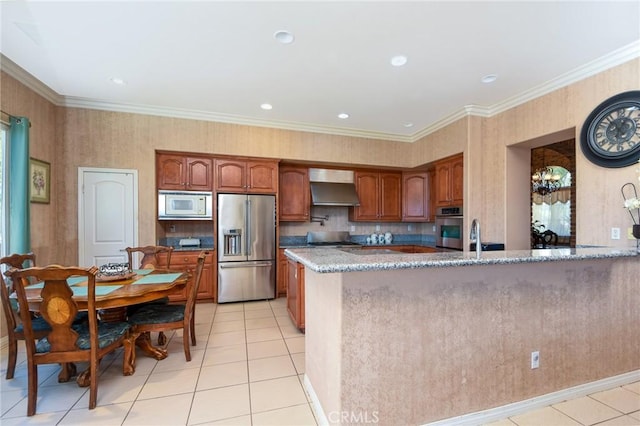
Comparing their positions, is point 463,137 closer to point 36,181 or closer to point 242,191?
point 242,191

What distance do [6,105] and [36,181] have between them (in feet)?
2.73

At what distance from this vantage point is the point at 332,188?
16.5 feet

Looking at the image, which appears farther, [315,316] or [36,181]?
[36,181]

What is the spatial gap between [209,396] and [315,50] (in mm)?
2943

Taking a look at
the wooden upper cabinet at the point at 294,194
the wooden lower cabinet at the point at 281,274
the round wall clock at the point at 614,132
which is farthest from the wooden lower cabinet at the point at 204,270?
the round wall clock at the point at 614,132

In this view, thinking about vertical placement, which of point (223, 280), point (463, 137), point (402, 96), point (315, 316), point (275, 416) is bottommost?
point (275, 416)

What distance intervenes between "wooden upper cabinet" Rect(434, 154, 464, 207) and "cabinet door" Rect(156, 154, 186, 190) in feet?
13.2

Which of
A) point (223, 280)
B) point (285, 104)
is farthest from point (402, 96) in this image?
point (223, 280)

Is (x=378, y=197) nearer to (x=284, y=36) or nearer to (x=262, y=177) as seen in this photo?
(x=262, y=177)

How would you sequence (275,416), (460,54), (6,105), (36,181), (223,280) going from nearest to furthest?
(275,416) → (460,54) → (6,105) → (36,181) → (223,280)

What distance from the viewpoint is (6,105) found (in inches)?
110

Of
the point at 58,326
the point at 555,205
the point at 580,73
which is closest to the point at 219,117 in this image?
the point at 58,326

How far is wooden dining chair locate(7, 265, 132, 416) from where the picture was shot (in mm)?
1828

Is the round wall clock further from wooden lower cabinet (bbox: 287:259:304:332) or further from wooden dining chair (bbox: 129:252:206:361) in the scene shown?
wooden dining chair (bbox: 129:252:206:361)
